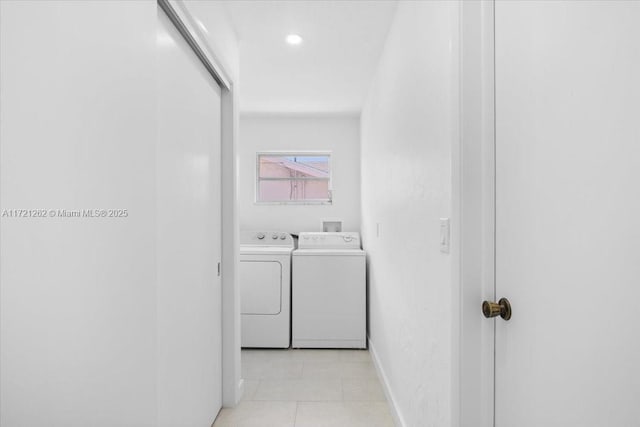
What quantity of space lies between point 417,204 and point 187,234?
→ 3.30ft

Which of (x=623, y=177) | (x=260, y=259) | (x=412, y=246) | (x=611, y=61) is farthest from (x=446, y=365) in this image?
(x=260, y=259)

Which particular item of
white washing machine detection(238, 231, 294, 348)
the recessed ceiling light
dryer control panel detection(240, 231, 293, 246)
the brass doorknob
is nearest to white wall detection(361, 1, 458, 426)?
the brass doorknob

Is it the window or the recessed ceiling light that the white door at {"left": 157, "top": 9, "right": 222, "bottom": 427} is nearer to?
the recessed ceiling light

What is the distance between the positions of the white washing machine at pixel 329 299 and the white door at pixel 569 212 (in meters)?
2.31

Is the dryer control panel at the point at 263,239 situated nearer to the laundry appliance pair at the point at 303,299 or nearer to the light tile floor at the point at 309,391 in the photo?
the laundry appliance pair at the point at 303,299

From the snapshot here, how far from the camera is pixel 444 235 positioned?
47.7 inches

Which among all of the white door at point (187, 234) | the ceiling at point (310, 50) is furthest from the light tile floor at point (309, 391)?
the ceiling at point (310, 50)

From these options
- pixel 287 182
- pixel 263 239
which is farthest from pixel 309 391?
pixel 287 182

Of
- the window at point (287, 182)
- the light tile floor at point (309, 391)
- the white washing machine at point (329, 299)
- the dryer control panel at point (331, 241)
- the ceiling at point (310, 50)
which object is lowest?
the light tile floor at point (309, 391)

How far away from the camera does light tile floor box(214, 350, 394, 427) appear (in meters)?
2.08

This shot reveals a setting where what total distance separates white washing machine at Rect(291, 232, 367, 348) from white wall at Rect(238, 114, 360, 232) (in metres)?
0.88

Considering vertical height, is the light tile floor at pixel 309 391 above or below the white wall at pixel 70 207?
below

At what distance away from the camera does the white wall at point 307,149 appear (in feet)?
13.7

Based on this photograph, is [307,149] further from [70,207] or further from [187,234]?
[70,207]
